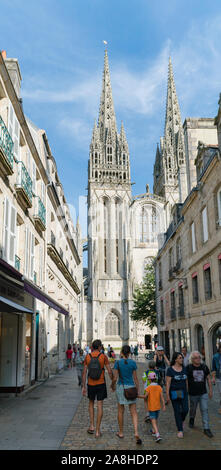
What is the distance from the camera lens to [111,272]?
58281mm

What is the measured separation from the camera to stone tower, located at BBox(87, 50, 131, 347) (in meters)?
56.3

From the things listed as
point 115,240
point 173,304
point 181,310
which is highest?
point 115,240

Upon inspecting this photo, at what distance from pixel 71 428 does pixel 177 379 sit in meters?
2.15

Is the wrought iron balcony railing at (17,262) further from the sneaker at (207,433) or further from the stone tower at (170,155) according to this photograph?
the stone tower at (170,155)

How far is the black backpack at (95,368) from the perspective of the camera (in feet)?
20.8

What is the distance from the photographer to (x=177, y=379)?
20.8 ft

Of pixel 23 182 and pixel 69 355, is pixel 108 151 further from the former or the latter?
pixel 23 182

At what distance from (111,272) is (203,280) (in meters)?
43.6

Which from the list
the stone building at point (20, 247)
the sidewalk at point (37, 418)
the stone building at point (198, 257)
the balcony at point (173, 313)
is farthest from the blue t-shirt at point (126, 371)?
the balcony at point (173, 313)

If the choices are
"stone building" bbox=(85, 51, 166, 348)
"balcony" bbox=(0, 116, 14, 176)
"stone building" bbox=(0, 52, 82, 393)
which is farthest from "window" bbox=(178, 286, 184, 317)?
"stone building" bbox=(85, 51, 166, 348)

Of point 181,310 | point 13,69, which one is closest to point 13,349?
point 13,69
